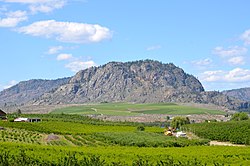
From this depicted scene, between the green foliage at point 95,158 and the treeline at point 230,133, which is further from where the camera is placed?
the treeline at point 230,133

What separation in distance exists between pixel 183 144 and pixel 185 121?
102456mm

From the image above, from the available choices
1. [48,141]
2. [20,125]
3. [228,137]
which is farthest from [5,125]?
[228,137]

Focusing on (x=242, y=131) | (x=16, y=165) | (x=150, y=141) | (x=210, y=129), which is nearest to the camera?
(x=16, y=165)

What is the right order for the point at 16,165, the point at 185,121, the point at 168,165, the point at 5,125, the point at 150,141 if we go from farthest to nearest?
the point at 185,121 < the point at 5,125 < the point at 150,141 < the point at 168,165 < the point at 16,165

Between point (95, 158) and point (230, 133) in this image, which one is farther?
point (230, 133)

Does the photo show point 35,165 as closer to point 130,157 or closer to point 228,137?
point 130,157

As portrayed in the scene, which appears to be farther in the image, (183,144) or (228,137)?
(228,137)

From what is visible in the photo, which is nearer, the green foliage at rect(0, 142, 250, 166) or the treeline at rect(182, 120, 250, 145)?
the green foliage at rect(0, 142, 250, 166)

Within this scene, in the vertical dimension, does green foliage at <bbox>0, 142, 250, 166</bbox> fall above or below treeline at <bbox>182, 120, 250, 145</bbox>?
above

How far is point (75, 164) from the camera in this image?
29.0 m

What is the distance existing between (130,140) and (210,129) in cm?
5108

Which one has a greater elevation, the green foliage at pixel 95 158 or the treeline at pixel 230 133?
the green foliage at pixel 95 158

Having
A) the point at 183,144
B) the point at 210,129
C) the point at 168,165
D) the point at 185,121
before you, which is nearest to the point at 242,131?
the point at 210,129

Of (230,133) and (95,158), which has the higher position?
(95,158)
